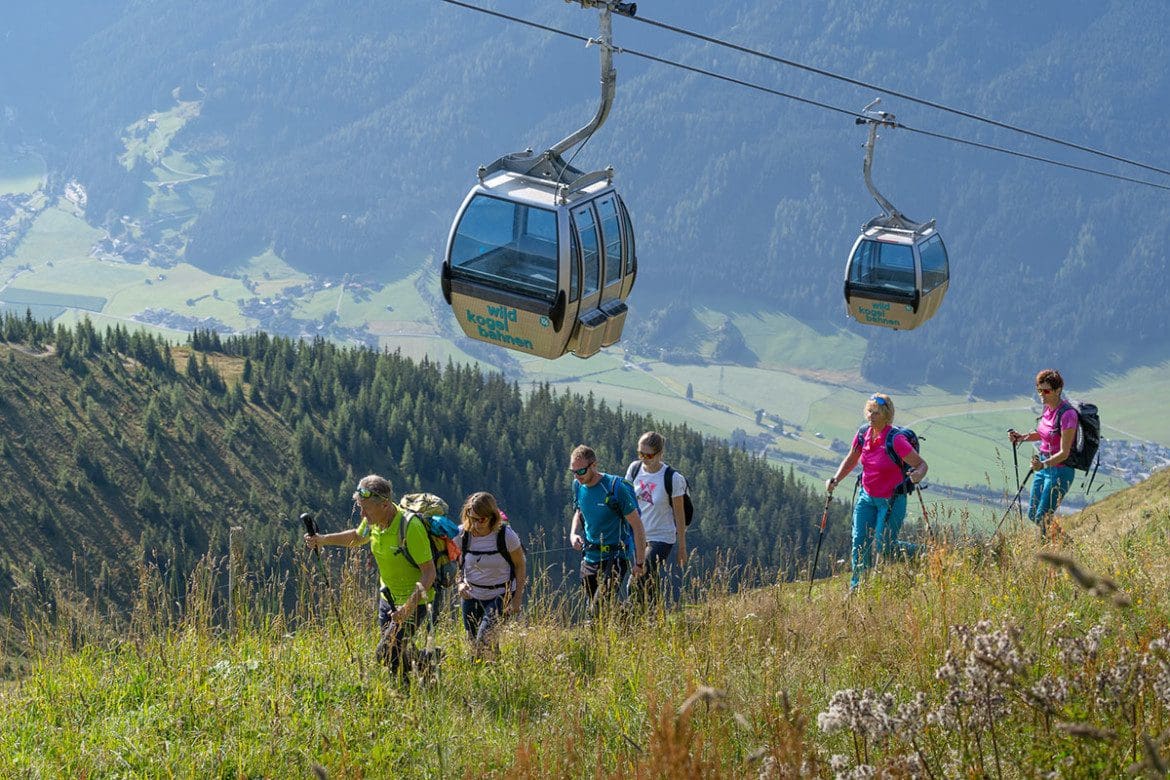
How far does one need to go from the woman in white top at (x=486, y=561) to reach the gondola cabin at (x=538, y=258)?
2.74 meters

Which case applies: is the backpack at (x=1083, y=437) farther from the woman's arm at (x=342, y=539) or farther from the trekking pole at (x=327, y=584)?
the trekking pole at (x=327, y=584)

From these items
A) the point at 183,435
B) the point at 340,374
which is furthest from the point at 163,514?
the point at 340,374

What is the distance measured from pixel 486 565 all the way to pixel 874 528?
10.3ft

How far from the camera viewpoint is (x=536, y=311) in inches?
371

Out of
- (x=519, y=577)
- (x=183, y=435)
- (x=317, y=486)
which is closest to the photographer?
(x=519, y=577)

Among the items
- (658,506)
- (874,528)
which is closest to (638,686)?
(658,506)

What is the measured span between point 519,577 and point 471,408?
102361 mm

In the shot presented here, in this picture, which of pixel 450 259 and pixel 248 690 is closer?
pixel 248 690

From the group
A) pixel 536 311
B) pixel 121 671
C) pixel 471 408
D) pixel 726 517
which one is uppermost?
pixel 536 311

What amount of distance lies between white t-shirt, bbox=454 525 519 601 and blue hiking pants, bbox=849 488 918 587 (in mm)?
2547

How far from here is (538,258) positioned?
935cm

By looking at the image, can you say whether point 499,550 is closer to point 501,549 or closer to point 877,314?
point 501,549

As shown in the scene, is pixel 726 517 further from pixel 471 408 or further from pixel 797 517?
pixel 471 408

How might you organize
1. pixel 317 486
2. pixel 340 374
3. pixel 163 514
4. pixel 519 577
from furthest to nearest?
pixel 340 374 → pixel 317 486 → pixel 163 514 → pixel 519 577
